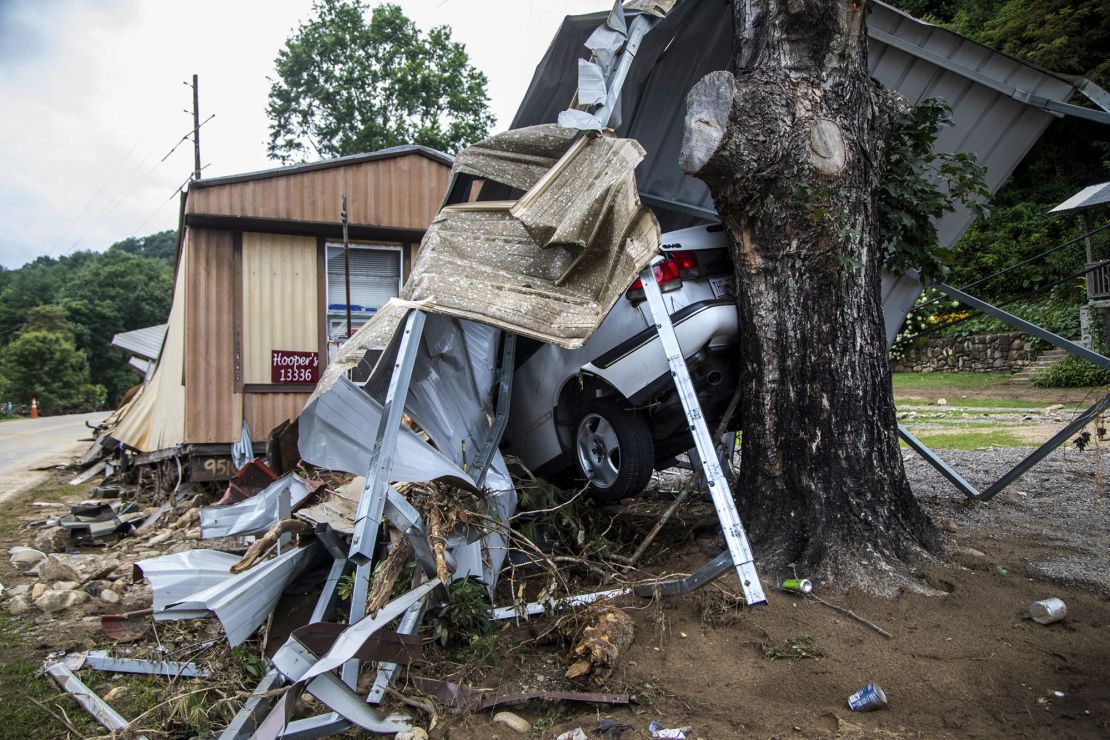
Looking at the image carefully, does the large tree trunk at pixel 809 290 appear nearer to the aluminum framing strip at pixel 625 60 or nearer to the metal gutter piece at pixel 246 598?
the aluminum framing strip at pixel 625 60

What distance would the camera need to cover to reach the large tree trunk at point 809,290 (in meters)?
3.58

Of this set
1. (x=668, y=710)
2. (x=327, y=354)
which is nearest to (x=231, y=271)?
(x=327, y=354)

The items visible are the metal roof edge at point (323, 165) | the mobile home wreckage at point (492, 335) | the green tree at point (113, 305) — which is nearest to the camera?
the mobile home wreckage at point (492, 335)

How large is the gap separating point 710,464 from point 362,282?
732 cm

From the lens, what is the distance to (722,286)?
14.3 feet

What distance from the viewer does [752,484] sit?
3.83m

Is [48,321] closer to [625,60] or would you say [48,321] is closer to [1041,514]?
[625,60]

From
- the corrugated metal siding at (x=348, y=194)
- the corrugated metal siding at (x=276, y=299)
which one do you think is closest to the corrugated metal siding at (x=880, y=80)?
the corrugated metal siding at (x=348, y=194)

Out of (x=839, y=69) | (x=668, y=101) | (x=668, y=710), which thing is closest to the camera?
(x=668, y=710)

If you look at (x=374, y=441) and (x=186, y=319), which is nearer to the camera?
(x=374, y=441)

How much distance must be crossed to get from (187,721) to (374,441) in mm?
1365

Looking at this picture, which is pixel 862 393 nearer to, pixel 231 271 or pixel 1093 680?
pixel 1093 680

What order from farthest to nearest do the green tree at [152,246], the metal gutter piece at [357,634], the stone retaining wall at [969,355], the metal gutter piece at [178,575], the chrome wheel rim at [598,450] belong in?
the green tree at [152,246], the stone retaining wall at [969,355], the chrome wheel rim at [598,450], the metal gutter piece at [178,575], the metal gutter piece at [357,634]

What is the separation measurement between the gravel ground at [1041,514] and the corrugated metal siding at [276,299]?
7248mm
